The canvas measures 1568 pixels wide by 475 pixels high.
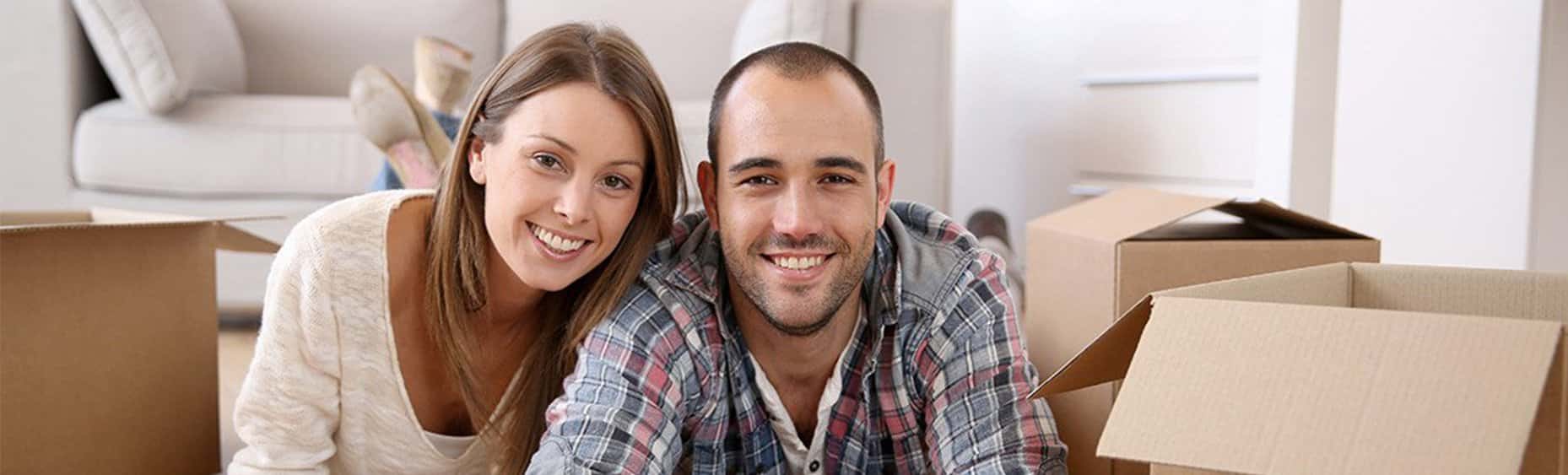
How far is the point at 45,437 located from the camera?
123cm

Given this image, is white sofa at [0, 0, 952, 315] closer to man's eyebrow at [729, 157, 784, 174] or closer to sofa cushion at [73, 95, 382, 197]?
sofa cushion at [73, 95, 382, 197]

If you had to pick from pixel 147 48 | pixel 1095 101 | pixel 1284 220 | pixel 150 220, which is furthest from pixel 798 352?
pixel 1095 101

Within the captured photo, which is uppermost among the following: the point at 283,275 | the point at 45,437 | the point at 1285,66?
the point at 1285,66

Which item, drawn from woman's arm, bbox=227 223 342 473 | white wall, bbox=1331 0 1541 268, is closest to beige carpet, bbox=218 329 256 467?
woman's arm, bbox=227 223 342 473

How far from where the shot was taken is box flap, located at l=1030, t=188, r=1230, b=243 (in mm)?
1297

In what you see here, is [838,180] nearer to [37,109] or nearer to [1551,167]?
[1551,167]

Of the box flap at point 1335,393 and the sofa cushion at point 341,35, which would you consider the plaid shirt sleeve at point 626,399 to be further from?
the sofa cushion at point 341,35

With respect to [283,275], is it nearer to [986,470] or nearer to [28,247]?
[28,247]

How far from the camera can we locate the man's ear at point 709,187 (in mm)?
1194

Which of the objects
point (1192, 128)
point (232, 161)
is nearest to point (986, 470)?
point (1192, 128)

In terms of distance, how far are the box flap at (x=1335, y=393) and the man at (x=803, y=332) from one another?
403mm

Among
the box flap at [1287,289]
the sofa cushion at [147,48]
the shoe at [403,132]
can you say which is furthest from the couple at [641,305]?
the sofa cushion at [147,48]

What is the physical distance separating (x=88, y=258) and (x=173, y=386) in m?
0.17

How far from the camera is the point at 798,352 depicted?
122cm
